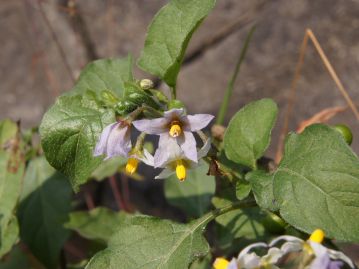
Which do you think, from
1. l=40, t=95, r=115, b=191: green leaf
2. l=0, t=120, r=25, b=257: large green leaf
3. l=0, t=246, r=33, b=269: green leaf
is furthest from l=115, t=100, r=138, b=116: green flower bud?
l=0, t=246, r=33, b=269: green leaf

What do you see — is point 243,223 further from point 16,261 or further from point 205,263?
point 16,261

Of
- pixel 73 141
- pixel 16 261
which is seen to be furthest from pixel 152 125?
pixel 16 261

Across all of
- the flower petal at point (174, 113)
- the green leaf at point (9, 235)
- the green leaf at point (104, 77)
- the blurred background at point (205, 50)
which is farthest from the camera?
the blurred background at point (205, 50)

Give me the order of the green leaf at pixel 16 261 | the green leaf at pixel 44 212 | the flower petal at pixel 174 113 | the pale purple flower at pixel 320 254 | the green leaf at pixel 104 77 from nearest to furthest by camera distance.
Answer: the pale purple flower at pixel 320 254 < the flower petal at pixel 174 113 < the green leaf at pixel 104 77 < the green leaf at pixel 44 212 < the green leaf at pixel 16 261

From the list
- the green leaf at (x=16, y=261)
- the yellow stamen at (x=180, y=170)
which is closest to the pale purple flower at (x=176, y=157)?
the yellow stamen at (x=180, y=170)

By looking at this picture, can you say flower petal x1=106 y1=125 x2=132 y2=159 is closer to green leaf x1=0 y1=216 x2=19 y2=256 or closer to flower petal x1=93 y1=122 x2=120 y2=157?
flower petal x1=93 y1=122 x2=120 y2=157

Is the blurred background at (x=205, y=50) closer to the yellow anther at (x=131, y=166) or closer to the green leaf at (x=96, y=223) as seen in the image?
the green leaf at (x=96, y=223)
